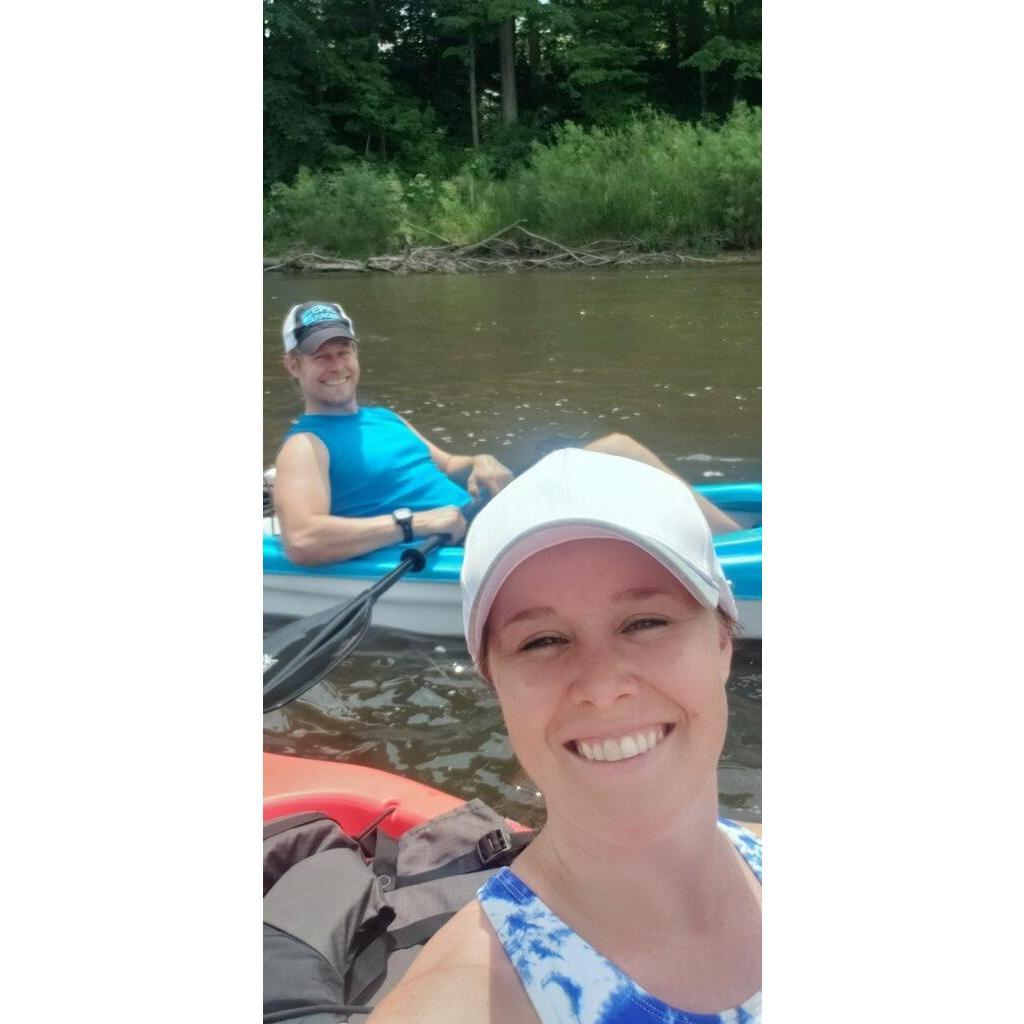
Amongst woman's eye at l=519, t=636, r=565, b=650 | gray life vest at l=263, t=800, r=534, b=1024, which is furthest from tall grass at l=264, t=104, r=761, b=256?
gray life vest at l=263, t=800, r=534, b=1024

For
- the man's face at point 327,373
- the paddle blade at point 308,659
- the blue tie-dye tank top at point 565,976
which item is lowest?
the paddle blade at point 308,659

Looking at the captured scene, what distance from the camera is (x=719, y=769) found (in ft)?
2.21

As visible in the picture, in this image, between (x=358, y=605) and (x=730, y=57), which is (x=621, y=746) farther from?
(x=358, y=605)

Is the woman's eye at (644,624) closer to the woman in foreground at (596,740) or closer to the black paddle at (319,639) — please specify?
the woman in foreground at (596,740)

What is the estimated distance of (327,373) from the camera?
91 centimetres

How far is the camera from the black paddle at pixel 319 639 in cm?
164

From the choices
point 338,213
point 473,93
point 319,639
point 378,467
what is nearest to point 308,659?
point 319,639

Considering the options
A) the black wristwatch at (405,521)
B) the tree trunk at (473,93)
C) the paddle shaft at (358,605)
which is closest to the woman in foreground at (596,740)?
the tree trunk at (473,93)

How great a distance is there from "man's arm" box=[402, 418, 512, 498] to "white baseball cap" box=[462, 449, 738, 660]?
3.6 inches

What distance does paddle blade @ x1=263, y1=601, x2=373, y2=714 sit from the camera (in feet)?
5.24

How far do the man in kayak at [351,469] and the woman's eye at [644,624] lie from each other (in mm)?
101

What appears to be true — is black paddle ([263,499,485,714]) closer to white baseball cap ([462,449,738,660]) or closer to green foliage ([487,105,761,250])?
green foliage ([487,105,761,250])
